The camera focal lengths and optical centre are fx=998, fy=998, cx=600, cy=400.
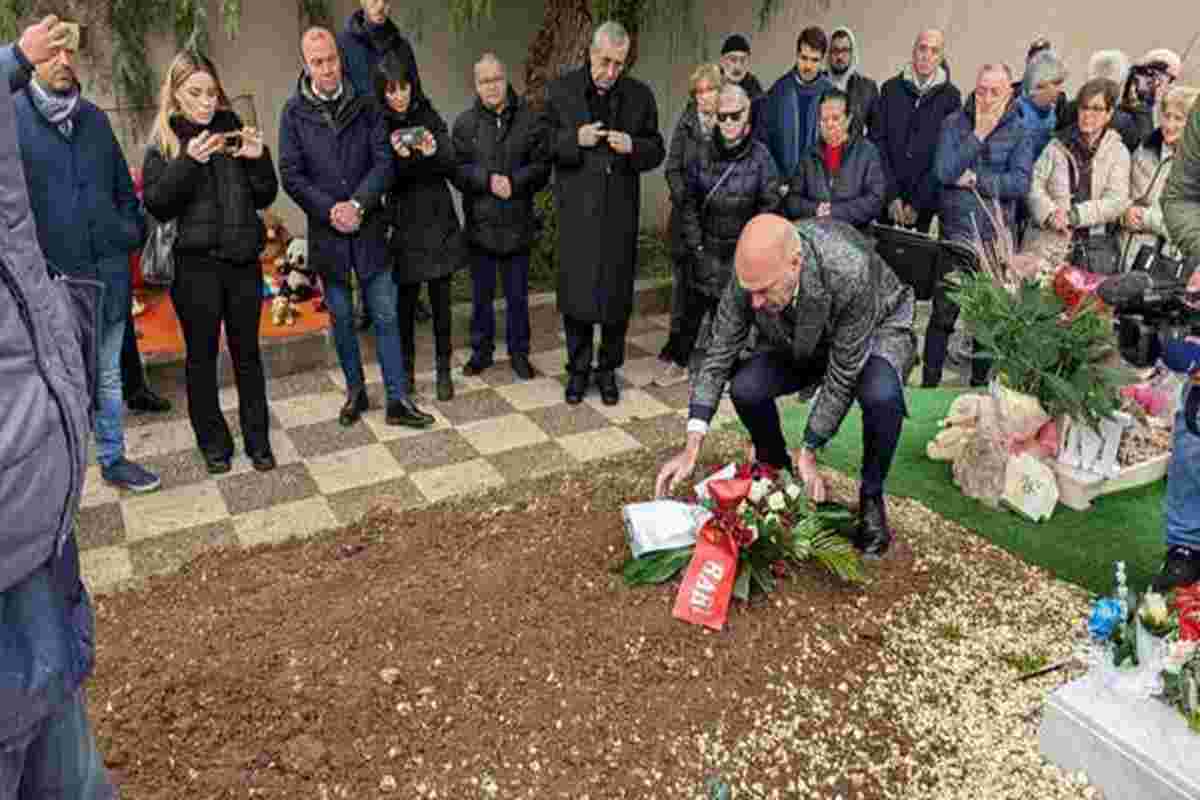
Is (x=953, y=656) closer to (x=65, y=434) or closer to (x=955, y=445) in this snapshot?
(x=955, y=445)

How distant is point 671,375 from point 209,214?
2.81m

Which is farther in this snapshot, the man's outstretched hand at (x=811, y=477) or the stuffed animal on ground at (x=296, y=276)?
the stuffed animal on ground at (x=296, y=276)

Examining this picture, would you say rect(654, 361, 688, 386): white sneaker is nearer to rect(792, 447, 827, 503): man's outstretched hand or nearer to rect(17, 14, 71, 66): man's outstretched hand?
rect(792, 447, 827, 503): man's outstretched hand

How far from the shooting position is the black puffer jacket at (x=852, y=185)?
526 cm

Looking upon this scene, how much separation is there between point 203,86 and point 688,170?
98.4 inches

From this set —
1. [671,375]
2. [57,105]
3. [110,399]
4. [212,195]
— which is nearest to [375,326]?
[212,195]

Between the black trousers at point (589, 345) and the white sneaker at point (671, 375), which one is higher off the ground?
the black trousers at point (589, 345)

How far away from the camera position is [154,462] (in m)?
4.80

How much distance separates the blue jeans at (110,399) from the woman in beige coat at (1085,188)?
4504 millimetres

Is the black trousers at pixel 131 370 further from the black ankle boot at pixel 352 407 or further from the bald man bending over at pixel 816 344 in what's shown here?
the bald man bending over at pixel 816 344

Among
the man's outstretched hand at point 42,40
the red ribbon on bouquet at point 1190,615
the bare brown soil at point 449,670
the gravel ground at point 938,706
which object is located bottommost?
the gravel ground at point 938,706

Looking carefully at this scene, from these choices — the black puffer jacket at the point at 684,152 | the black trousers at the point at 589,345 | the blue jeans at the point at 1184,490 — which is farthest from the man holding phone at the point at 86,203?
the blue jeans at the point at 1184,490

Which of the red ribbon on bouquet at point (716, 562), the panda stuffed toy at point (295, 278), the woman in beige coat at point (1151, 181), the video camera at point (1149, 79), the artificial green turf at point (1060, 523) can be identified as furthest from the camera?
the panda stuffed toy at point (295, 278)

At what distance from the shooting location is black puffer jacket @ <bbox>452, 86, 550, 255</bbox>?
5348mm
